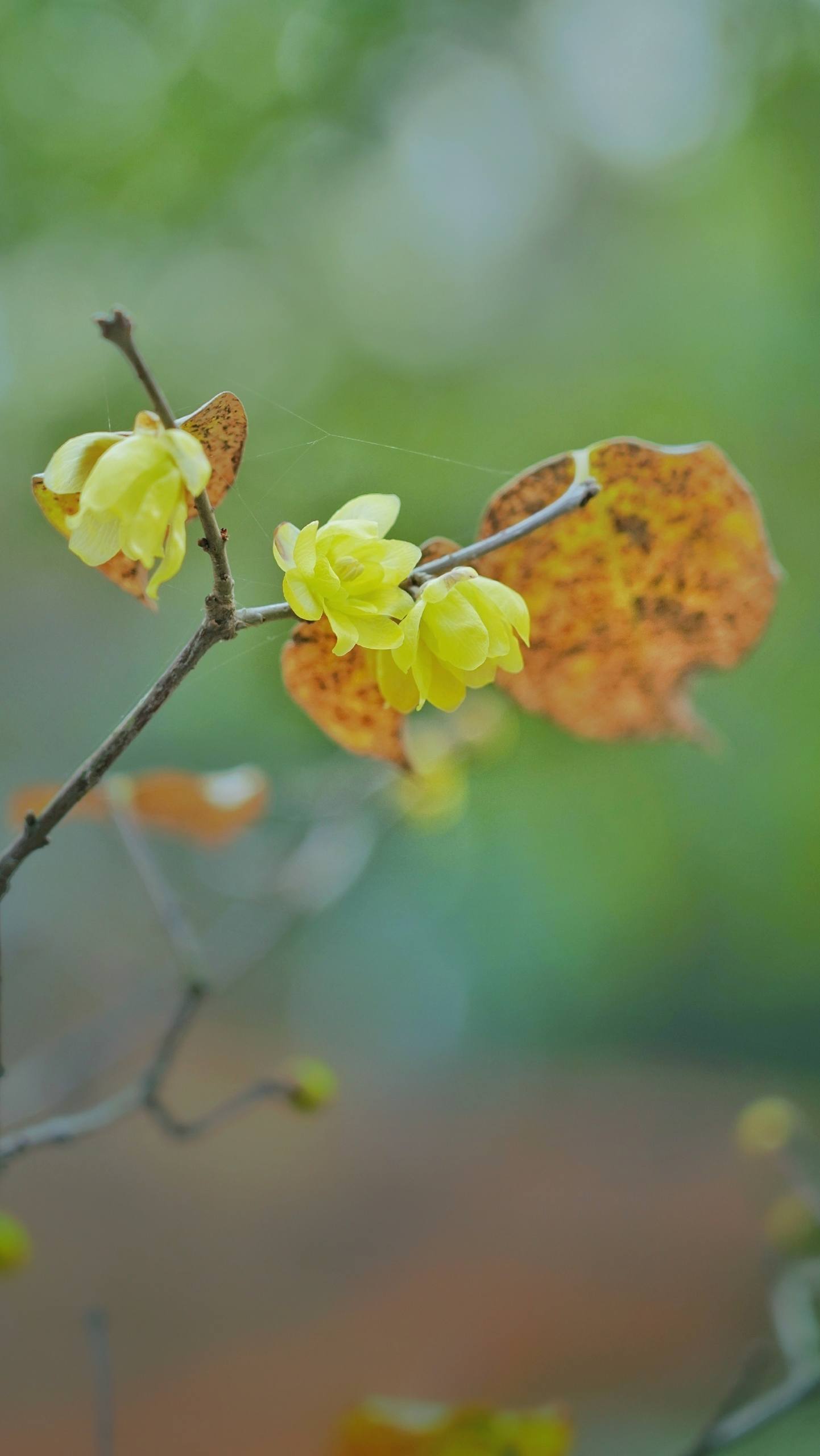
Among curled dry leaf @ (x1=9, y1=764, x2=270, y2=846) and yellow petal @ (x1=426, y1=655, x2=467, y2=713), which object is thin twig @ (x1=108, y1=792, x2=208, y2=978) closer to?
curled dry leaf @ (x1=9, y1=764, x2=270, y2=846)

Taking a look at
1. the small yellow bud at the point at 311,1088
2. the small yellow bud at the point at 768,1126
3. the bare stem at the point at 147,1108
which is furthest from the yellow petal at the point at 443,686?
the small yellow bud at the point at 768,1126

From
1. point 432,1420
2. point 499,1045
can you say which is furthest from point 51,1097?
point 499,1045

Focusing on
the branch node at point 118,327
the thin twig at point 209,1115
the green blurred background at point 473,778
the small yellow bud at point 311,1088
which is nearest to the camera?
the branch node at point 118,327

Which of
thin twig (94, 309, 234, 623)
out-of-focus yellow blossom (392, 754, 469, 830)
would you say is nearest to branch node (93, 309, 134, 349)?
thin twig (94, 309, 234, 623)

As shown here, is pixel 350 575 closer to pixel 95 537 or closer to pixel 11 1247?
pixel 95 537

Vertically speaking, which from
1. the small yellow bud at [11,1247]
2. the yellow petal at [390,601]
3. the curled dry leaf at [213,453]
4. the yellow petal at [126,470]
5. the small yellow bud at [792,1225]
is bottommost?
the small yellow bud at [792,1225]

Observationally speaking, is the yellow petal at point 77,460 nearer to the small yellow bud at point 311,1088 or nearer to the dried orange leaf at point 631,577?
the dried orange leaf at point 631,577

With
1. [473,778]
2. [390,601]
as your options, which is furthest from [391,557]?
[473,778]
